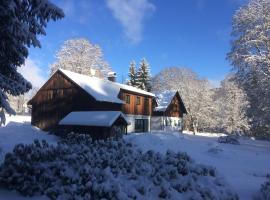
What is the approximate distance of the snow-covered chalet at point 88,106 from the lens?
29.1 meters

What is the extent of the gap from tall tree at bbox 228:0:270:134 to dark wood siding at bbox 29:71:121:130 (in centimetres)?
1370

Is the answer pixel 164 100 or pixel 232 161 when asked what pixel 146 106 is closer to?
pixel 164 100

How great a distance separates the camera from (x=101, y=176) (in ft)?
26.8

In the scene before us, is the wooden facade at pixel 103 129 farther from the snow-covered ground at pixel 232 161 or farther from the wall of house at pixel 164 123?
the wall of house at pixel 164 123

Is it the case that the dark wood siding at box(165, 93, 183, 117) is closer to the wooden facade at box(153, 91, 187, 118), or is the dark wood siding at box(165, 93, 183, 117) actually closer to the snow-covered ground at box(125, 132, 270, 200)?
the wooden facade at box(153, 91, 187, 118)

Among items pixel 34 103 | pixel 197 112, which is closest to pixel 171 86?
pixel 197 112

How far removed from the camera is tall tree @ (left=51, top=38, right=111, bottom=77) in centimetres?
5266

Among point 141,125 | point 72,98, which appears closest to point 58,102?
point 72,98

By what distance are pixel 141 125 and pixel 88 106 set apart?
10.3 metres

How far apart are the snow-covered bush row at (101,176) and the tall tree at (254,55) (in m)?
20.3

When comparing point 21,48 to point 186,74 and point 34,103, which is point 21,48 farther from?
point 186,74

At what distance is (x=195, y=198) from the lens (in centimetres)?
878

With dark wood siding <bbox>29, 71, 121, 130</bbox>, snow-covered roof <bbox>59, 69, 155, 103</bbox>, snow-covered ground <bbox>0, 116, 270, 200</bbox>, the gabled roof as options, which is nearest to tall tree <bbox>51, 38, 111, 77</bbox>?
the gabled roof

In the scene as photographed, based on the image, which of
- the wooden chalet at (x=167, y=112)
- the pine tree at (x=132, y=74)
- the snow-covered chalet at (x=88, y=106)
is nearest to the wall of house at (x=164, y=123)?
the wooden chalet at (x=167, y=112)
